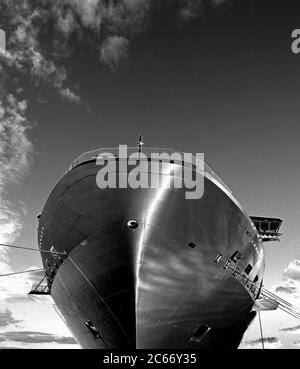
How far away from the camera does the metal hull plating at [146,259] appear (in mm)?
9195

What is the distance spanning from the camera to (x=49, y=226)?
38.8 feet

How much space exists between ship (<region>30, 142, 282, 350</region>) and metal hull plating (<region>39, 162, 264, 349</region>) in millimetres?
30

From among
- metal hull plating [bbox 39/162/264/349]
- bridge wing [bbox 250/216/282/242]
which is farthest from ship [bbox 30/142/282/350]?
bridge wing [bbox 250/216/282/242]

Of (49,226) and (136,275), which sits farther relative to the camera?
(49,226)

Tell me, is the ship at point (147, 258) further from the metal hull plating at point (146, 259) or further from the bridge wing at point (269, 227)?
the bridge wing at point (269, 227)

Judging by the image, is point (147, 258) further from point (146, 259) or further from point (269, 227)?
point (269, 227)

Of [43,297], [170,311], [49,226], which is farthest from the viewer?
[43,297]

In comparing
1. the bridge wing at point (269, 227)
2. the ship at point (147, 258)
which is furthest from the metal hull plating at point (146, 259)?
the bridge wing at point (269, 227)

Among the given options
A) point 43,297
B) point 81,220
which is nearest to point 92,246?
point 81,220

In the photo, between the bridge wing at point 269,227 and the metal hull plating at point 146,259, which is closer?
the metal hull plating at point 146,259

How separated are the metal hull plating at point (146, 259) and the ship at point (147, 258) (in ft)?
0.10
